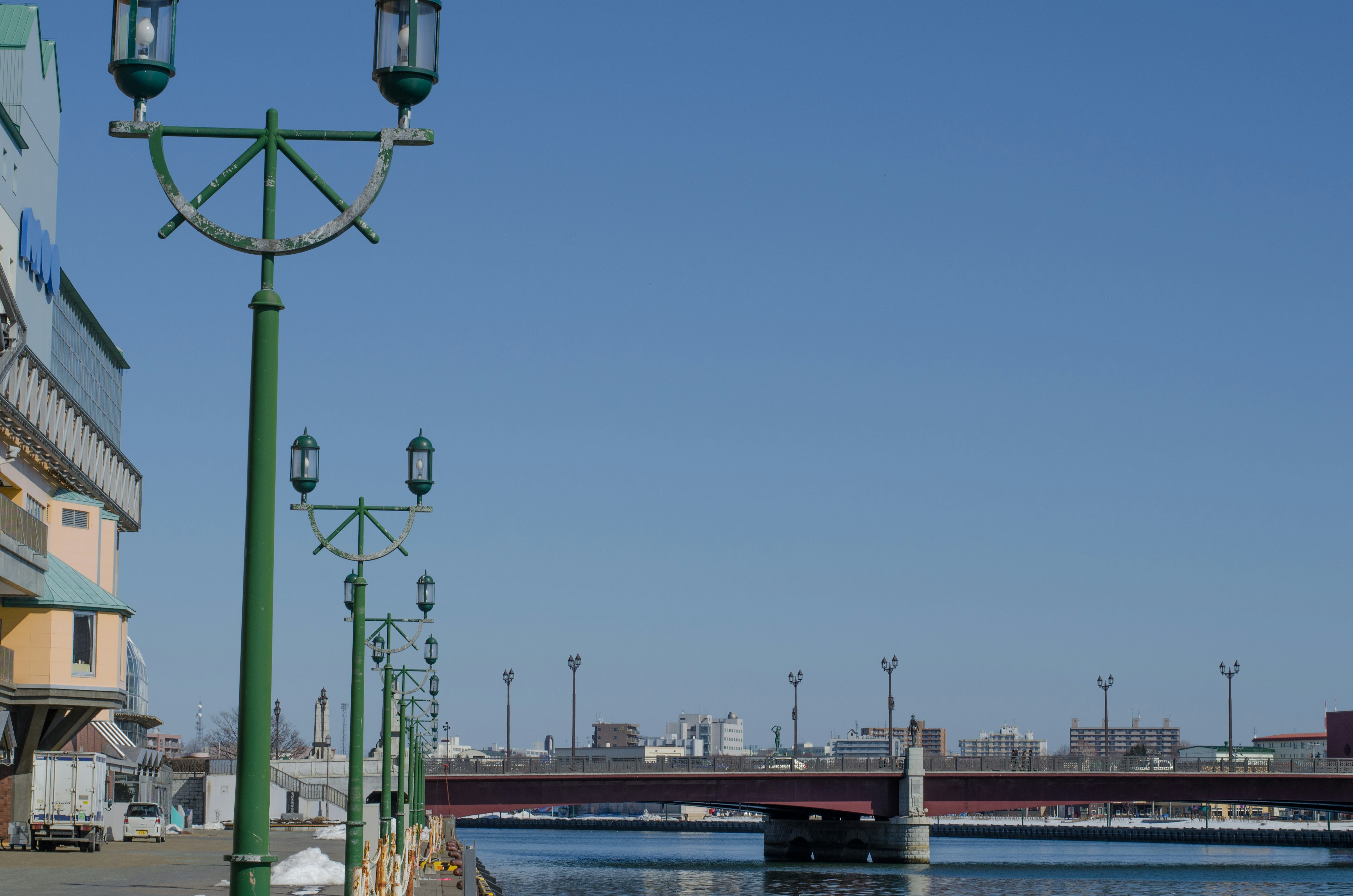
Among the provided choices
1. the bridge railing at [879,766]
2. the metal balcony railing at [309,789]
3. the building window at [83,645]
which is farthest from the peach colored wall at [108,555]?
the metal balcony railing at [309,789]

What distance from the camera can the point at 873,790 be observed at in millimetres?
101188

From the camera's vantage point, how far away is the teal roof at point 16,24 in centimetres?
5328

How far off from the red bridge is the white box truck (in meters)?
43.0

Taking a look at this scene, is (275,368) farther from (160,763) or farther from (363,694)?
(160,763)

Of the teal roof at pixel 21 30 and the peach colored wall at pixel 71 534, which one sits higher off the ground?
the teal roof at pixel 21 30

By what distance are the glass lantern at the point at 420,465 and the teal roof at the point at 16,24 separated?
3636 centimetres

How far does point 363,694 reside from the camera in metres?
28.2

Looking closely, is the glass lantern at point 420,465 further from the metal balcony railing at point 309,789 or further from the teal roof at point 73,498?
the metal balcony railing at point 309,789

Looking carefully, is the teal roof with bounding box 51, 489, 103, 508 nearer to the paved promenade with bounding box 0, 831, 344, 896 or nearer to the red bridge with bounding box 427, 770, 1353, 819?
the paved promenade with bounding box 0, 831, 344, 896

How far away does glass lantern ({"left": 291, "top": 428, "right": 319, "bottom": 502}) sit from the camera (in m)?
23.6

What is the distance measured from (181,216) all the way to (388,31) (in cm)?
213

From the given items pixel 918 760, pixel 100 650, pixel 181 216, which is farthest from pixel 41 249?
pixel 918 760

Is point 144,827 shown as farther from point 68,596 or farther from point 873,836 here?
point 873,836

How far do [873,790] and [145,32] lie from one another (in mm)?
93912
